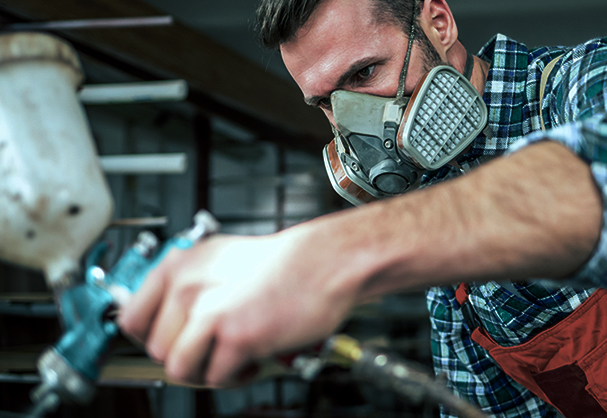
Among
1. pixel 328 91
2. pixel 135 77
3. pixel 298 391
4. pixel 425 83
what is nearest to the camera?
pixel 425 83

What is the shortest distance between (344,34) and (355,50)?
0.04 m

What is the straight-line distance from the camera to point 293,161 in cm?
349

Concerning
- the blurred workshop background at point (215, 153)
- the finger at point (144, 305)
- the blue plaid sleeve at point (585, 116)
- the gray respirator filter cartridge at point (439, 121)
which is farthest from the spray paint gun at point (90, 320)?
the blurred workshop background at point (215, 153)

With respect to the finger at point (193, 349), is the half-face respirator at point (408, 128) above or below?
above

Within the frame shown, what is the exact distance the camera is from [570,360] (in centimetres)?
96

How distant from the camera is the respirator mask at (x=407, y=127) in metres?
0.95

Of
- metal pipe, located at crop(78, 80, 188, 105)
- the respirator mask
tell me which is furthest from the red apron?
metal pipe, located at crop(78, 80, 188, 105)

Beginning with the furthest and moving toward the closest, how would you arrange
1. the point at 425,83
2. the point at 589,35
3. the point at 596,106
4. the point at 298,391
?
the point at 298,391, the point at 589,35, the point at 425,83, the point at 596,106

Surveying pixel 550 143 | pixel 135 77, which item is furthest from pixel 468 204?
pixel 135 77

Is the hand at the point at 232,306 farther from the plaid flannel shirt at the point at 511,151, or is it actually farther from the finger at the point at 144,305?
the plaid flannel shirt at the point at 511,151

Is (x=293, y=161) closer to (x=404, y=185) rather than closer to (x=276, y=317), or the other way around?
(x=404, y=185)

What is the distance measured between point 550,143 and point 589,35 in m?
2.98

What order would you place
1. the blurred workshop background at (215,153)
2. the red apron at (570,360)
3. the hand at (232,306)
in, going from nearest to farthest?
the hand at (232,306) < the red apron at (570,360) < the blurred workshop background at (215,153)

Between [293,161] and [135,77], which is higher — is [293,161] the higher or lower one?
the lower one
